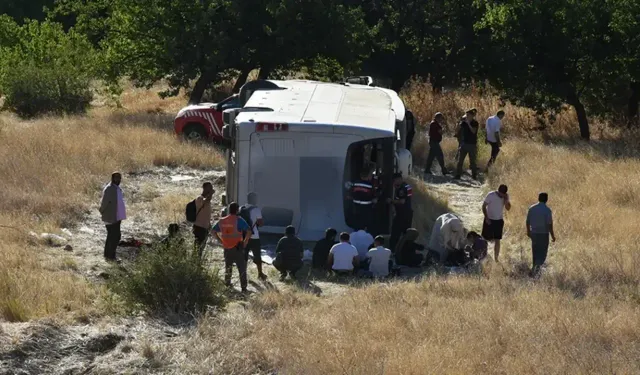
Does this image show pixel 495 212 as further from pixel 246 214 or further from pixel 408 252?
pixel 246 214

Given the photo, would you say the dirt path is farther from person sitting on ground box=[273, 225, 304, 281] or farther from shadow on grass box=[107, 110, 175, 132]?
shadow on grass box=[107, 110, 175, 132]

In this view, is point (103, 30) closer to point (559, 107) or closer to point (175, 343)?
point (559, 107)

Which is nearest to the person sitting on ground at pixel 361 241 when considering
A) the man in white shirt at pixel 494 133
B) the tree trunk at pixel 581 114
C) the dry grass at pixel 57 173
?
the dry grass at pixel 57 173

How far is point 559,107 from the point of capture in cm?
3053

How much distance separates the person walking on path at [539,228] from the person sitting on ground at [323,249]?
2749mm

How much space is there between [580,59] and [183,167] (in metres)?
12.2

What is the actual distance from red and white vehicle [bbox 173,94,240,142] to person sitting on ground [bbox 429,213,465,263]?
35.4 feet

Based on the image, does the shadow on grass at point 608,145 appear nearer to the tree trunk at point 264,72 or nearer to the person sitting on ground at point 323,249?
the tree trunk at point 264,72

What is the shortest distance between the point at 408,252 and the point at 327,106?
3392 millimetres

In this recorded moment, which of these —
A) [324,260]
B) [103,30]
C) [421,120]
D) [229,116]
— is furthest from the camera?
[103,30]

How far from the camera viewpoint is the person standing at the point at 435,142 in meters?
24.2

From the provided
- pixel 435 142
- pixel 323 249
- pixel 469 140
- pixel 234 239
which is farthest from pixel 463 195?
pixel 234 239

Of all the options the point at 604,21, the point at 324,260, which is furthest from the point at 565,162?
the point at 324,260

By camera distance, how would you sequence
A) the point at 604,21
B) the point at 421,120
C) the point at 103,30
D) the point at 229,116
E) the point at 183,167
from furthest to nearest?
the point at 103,30 → the point at 421,120 → the point at 604,21 → the point at 183,167 → the point at 229,116
